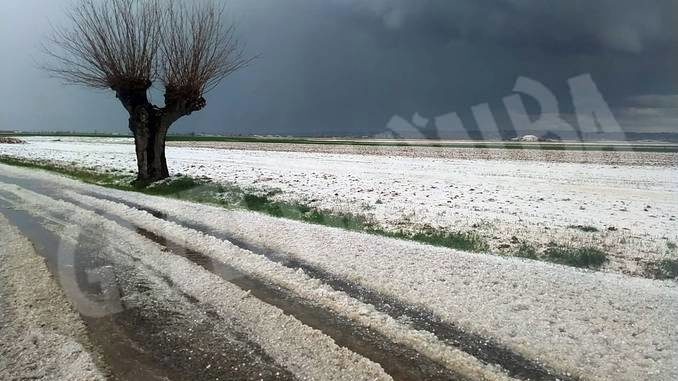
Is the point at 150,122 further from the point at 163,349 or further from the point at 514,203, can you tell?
the point at 163,349

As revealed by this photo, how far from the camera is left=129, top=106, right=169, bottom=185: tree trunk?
66.5ft

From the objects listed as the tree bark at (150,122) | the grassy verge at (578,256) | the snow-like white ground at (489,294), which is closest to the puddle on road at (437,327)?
the snow-like white ground at (489,294)

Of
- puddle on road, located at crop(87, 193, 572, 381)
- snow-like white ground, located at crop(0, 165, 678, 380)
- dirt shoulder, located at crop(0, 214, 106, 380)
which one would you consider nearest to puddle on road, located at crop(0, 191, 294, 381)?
dirt shoulder, located at crop(0, 214, 106, 380)

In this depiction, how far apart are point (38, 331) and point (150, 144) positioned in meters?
16.7

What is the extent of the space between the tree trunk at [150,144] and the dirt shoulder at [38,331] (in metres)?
13.6

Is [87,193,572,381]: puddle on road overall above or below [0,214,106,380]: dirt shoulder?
below

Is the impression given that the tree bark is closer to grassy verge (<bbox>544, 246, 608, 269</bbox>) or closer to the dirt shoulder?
the dirt shoulder

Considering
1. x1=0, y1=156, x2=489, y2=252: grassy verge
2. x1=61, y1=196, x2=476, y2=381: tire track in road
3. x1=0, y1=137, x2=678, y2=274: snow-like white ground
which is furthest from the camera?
x1=0, y1=137, x2=678, y2=274: snow-like white ground

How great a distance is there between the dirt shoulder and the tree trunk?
44.5 ft

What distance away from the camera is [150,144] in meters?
20.7

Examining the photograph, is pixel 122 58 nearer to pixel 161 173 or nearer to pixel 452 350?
pixel 161 173

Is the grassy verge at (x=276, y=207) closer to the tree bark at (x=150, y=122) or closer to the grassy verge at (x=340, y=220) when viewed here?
the grassy verge at (x=340, y=220)

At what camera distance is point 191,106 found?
819 inches

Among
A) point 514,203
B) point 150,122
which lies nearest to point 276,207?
point 514,203
